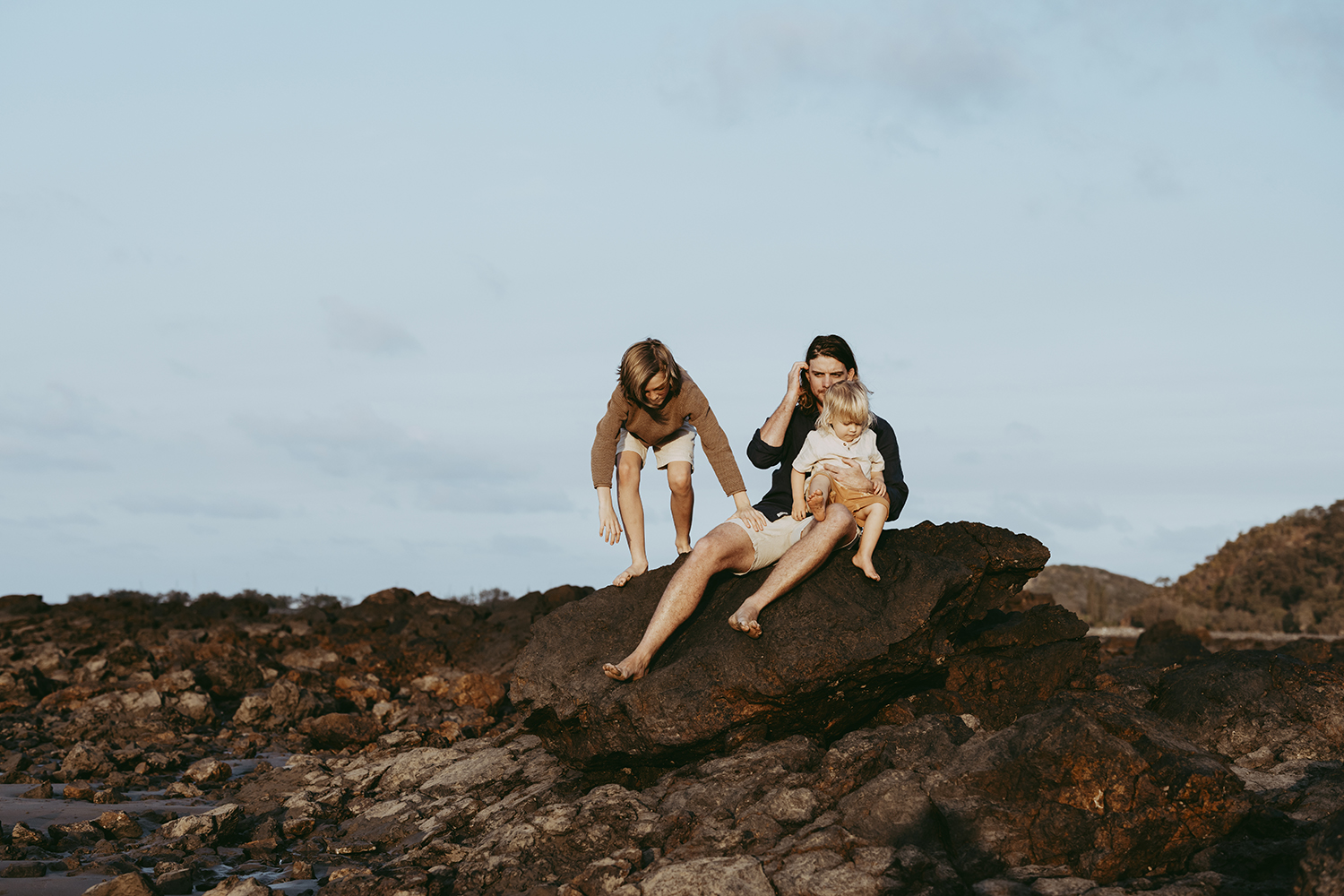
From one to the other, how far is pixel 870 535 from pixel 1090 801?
2.37 meters

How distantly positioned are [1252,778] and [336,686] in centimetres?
1074

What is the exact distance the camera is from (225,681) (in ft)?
46.0

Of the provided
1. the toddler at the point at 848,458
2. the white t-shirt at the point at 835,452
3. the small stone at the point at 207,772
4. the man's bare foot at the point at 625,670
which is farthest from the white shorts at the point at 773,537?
the small stone at the point at 207,772

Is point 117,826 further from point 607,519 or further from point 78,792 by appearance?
point 607,519

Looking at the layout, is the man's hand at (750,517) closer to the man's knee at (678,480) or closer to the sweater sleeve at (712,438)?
the sweater sleeve at (712,438)

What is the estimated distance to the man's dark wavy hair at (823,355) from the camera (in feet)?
27.2

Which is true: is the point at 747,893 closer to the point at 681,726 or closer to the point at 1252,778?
the point at 681,726

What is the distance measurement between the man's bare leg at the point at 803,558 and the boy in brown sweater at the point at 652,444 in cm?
74

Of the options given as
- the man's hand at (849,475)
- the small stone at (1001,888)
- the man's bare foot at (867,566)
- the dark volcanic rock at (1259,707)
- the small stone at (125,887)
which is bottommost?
the small stone at (125,887)

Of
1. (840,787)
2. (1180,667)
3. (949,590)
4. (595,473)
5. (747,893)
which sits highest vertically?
(595,473)

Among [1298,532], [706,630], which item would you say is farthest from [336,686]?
[1298,532]

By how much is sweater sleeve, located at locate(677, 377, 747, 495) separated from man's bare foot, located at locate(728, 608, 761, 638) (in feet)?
4.58

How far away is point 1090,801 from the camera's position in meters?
5.99

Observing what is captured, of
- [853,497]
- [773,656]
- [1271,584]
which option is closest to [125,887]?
[773,656]
